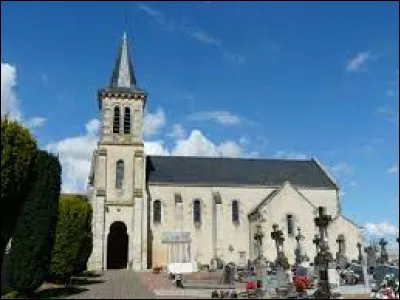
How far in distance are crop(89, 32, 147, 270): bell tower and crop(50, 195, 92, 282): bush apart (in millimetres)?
13889

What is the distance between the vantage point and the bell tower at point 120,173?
4509cm

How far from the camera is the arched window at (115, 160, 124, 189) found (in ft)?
155

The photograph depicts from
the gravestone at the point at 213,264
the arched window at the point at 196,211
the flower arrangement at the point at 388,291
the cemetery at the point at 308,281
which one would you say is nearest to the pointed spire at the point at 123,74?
the arched window at the point at 196,211

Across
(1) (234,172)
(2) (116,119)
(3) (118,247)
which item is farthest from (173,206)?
(2) (116,119)

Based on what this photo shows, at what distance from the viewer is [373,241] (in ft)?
151

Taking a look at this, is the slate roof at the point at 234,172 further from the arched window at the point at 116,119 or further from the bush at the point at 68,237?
the bush at the point at 68,237

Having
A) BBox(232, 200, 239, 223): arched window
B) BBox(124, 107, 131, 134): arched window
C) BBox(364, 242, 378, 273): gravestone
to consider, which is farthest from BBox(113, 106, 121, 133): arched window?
BBox(364, 242, 378, 273): gravestone

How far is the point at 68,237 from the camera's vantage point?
28312 mm

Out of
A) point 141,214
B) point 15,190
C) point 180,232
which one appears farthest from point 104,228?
point 15,190

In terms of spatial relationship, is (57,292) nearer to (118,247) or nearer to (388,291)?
(388,291)

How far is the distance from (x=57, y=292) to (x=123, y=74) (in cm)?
2963

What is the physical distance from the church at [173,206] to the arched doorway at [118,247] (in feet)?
0.30

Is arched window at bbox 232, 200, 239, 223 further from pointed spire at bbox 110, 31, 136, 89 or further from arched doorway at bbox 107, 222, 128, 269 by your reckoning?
pointed spire at bbox 110, 31, 136, 89

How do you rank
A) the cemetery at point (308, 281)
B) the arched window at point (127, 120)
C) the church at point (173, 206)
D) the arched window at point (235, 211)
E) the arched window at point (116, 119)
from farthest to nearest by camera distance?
1. the arched window at point (235, 211)
2. the arched window at point (127, 120)
3. the arched window at point (116, 119)
4. the church at point (173, 206)
5. the cemetery at point (308, 281)
